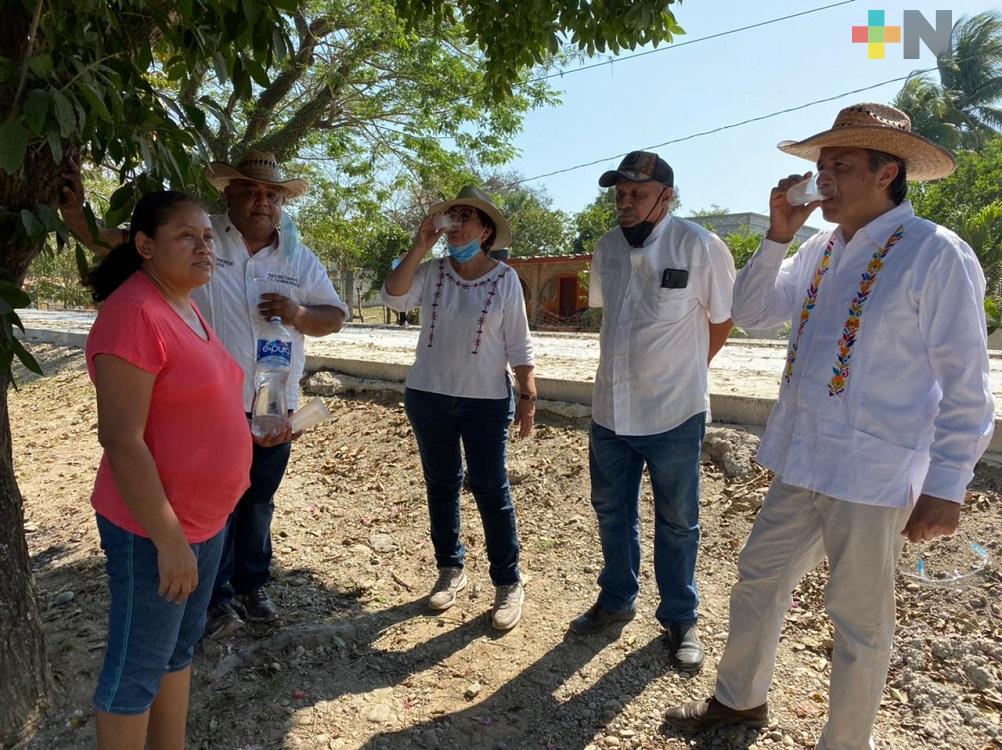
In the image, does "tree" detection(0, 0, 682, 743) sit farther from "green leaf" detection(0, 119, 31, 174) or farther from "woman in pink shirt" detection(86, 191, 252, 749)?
"woman in pink shirt" detection(86, 191, 252, 749)

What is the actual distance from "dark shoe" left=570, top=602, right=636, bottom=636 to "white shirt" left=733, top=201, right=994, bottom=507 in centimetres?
→ 124

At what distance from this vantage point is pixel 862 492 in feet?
6.94

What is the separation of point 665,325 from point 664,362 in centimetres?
16

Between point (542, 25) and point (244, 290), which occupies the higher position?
point (542, 25)

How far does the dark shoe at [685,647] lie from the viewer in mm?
2965

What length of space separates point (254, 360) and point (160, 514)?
1.31m

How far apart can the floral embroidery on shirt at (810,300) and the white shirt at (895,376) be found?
0.07ft

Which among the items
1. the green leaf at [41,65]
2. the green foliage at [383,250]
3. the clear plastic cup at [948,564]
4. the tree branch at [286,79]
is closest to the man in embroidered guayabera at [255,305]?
the green leaf at [41,65]

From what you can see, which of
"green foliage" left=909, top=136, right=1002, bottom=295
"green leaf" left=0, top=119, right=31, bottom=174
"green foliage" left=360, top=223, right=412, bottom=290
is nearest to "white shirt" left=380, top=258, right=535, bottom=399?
"green leaf" left=0, top=119, right=31, bottom=174

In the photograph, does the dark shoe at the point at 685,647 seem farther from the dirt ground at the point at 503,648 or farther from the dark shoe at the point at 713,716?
the dark shoe at the point at 713,716

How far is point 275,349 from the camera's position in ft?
9.96

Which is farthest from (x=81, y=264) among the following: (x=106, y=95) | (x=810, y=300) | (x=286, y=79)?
(x=286, y=79)

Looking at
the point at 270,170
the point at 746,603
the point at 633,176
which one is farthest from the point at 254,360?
the point at 746,603

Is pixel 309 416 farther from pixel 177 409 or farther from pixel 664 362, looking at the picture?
pixel 664 362
